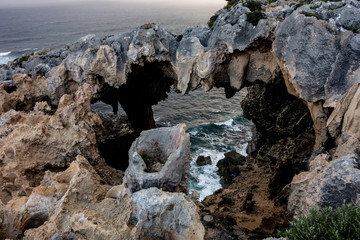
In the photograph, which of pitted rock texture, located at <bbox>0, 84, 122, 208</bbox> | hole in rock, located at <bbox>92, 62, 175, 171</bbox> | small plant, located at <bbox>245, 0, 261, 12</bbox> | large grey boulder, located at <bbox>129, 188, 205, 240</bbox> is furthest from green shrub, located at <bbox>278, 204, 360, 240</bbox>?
hole in rock, located at <bbox>92, 62, 175, 171</bbox>

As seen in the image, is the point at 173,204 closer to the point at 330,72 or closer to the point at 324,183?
the point at 324,183

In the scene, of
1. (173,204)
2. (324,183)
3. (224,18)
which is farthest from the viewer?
(224,18)

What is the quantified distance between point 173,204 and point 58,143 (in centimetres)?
945

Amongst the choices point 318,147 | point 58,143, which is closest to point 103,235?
point 58,143

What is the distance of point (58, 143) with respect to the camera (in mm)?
16656

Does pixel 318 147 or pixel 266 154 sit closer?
pixel 318 147

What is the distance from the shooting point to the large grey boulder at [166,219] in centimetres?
993

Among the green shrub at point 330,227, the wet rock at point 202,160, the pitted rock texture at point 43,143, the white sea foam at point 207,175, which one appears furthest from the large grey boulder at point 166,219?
the wet rock at point 202,160

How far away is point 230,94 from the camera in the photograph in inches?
904

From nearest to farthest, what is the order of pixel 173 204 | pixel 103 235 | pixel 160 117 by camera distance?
1. pixel 103 235
2. pixel 173 204
3. pixel 160 117

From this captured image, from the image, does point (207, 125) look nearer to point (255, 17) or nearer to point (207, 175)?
point (207, 175)

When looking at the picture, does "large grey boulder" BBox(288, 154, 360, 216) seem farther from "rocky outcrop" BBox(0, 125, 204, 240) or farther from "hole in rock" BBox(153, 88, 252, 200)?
"hole in rock" BBox(153, 88, 252, 200)

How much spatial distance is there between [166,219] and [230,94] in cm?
1459

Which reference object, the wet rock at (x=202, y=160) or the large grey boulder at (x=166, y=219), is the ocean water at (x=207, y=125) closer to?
the wet rock at (x=202, y=160)
